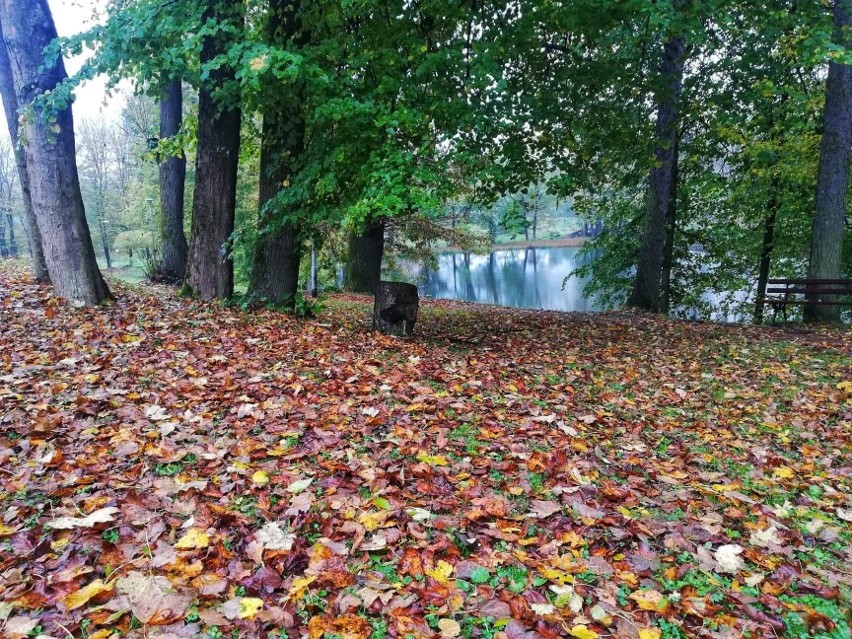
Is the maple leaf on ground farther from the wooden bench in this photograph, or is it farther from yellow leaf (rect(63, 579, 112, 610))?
the wooden bench

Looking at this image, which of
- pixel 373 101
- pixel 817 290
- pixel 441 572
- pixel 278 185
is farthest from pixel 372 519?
pixel 817 290

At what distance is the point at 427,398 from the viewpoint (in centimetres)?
443

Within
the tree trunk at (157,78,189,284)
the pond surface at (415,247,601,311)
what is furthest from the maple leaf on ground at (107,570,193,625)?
the pond surface at (415,247,601,311)

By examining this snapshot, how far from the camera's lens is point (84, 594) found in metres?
1.89

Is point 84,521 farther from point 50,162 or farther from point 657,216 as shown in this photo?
point 657,216

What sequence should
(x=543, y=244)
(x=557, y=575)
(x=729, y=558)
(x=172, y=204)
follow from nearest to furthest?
1. (x=557, y=575)
2. (x=729, y=558)
3. (x=172, y=204)
4. (x=543, y=244)

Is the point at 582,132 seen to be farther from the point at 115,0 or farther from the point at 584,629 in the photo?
the point at 115,0

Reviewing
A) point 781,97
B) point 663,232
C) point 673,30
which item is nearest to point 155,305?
point 673,30

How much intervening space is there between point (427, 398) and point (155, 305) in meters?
4.57

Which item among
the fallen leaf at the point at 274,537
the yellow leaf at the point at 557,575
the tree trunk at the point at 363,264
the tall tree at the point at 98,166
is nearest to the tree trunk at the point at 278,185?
the fallen leaf at the point at 274,537

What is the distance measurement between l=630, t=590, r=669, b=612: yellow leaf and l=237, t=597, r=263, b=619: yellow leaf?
1.58m

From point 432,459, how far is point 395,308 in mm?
3727

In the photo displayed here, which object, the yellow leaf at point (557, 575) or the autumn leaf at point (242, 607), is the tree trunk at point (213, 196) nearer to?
the autumn leaf at point (242, 607)

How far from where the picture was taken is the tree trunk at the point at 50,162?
576 cm
